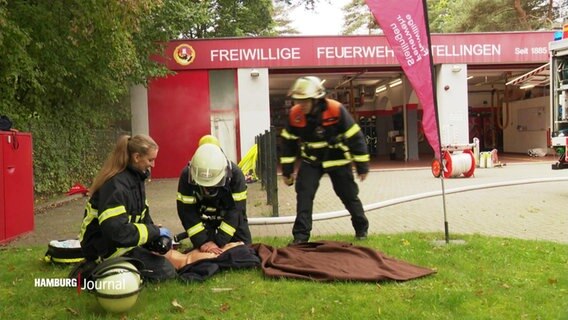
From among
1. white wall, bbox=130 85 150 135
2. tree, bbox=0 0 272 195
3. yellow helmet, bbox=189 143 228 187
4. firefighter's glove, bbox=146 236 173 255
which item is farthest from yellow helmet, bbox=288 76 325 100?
white wall, bbox=130 85 150 135

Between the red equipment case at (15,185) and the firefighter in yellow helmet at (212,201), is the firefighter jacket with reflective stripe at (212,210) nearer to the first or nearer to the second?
the firefighter in yellow helmet at (212,201)

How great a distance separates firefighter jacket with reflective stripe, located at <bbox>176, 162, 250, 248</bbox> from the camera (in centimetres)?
480

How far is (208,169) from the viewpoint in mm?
4566

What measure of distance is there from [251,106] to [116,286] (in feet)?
50.6

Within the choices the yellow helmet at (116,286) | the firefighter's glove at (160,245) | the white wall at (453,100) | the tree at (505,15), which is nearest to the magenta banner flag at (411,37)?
the firefighter's glove at (160,245)

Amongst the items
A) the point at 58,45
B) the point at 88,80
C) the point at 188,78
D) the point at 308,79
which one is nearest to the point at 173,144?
the point at 188,78

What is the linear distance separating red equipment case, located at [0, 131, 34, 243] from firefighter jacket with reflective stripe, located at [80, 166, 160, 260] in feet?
10.1

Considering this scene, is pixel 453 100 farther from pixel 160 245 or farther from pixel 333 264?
pixel 160 245

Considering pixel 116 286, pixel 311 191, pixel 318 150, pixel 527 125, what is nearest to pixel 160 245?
pixel 116 286

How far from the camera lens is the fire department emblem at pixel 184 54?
1812cm

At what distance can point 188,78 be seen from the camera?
1830cm

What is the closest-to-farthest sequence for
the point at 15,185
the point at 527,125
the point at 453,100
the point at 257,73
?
the point at 15,185
the point at 257,73
the point at 453,100
the point at 527,125

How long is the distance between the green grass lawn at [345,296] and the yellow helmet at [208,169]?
2.64 ft

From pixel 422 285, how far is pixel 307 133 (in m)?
2.13
